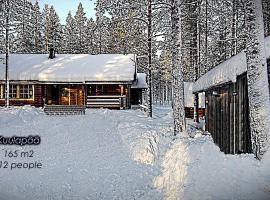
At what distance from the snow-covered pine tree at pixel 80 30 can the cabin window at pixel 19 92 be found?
20.6m

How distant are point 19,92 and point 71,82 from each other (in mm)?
5047

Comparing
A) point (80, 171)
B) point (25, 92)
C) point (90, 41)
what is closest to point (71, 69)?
point (25, 92)

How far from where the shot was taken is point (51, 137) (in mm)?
11641

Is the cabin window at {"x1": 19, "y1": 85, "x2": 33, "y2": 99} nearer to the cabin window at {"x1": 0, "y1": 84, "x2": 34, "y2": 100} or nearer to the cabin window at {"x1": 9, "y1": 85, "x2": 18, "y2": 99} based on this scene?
the cabin window at {"x1": 0, "y1": 84, "x2": 34, "y2": 100}

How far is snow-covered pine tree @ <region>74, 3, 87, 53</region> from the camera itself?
4615 centimetres

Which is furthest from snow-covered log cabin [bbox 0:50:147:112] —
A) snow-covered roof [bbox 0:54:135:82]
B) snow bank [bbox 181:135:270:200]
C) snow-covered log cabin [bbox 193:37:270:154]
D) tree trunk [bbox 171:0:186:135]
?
snow bank [bbox 181:135:270:200]

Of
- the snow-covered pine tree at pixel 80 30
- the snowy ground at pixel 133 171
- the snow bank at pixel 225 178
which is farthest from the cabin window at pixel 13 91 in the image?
the snow bank at pixel 225 178

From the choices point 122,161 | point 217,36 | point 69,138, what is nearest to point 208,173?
point 122,161

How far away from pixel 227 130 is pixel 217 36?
21.4 metres

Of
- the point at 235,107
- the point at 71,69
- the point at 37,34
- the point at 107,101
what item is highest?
the point at 37,34

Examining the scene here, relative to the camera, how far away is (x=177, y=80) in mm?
11703

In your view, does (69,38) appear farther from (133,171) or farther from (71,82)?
(133,171)

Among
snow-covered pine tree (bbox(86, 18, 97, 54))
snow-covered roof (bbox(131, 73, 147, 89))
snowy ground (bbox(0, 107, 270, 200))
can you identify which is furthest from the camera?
snow-covered pine tree (bbox(86, 18, 97, 54))

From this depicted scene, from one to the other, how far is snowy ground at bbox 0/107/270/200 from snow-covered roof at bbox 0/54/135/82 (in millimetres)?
13598
